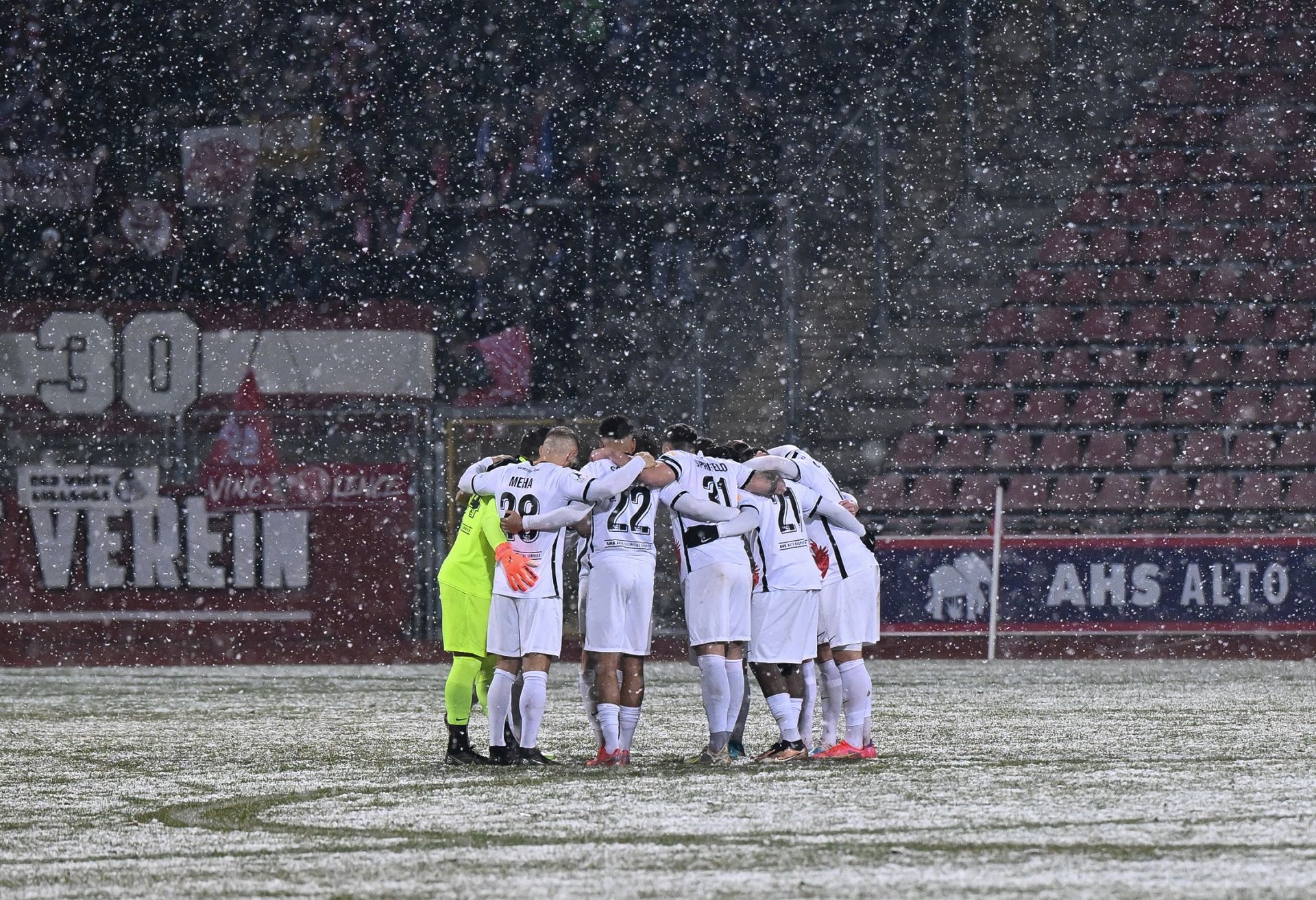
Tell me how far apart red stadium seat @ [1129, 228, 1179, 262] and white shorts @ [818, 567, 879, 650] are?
14948 millimetres

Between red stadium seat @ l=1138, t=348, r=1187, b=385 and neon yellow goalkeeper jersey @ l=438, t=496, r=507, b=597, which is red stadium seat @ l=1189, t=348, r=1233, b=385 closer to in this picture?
red stadium seat @ l=1138, t=348, r=1187, b=385

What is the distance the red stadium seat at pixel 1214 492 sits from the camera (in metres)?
21.5

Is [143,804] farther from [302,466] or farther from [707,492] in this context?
[302,466]

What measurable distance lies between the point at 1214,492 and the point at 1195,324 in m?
2.36

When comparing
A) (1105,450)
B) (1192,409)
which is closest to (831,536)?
(1105,450)

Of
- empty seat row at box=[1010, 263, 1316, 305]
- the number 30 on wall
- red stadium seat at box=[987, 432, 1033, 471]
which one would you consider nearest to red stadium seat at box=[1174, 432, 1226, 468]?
red stadium seat at box=[987, 432, 1033, 471]

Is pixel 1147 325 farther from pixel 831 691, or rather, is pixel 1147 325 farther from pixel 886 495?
pixel 831 691

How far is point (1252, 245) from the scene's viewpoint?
76.1 ft

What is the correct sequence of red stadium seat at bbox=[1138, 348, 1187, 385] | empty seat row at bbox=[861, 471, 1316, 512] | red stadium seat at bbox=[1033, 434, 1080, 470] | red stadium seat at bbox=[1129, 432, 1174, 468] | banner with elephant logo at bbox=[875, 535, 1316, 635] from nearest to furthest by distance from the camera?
banner with elephant logo at bbox=[875, 535, 1316, 635] < empty seat row at bbox=[861, 471, 1316, 512] < red stadium seat at bbox=[1129, 432, 1174, 468] < red stadium seat at bbox=[1033, 434, 1080, 470] < red stadium seat at bbox=[1138, 348, 1187, 385]

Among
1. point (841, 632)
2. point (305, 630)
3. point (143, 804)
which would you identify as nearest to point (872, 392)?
point (305, 630)

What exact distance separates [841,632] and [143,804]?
3.57 metres

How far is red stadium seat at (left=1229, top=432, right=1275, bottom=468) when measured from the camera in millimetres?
21812

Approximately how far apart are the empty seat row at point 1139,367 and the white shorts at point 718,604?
14.1 meters

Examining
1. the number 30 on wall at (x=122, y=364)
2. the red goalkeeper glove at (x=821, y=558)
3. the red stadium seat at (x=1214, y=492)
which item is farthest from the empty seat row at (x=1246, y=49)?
the red goalkeeper glove at (x=821, y=558)
